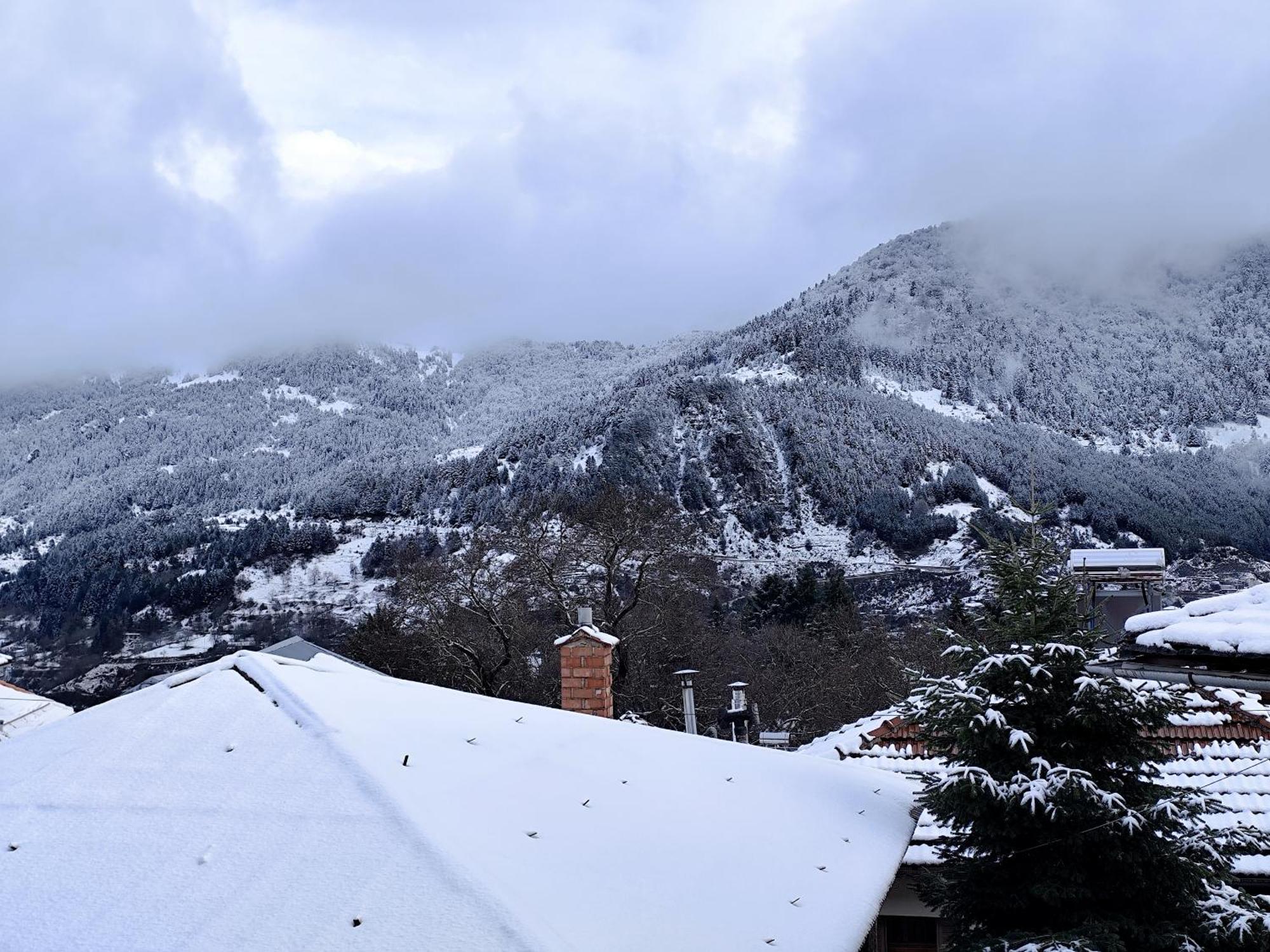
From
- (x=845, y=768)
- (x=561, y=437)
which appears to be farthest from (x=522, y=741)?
(x=561, y=437)

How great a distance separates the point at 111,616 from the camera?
235 feet

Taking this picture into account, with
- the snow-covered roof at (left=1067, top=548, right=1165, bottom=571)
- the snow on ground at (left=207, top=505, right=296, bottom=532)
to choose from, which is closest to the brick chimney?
the snow-covered roof at (left=1067, top=548, right=1165, bottom=571)

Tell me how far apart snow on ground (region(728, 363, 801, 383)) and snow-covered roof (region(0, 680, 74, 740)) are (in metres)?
108

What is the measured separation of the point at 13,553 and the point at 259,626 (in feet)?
156

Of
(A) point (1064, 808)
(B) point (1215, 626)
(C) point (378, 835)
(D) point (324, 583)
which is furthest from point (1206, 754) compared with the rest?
(D) point (324, 583)

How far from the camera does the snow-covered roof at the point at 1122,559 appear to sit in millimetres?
17812

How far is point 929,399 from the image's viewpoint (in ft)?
455

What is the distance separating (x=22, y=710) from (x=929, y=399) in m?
133

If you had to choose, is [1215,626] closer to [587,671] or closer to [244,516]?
[587,671]

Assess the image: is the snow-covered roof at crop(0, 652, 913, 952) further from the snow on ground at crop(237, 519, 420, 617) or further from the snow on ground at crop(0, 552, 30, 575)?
the snow on ground at crop(0, 552, 30, 575)

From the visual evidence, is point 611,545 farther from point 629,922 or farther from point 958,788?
point 629,922

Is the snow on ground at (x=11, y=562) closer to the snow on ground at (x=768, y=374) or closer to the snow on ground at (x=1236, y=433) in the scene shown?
the snow on ground at (x=768, y=374)

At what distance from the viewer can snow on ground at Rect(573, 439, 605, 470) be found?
91.1 metres

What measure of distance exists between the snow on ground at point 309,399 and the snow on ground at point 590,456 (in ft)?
244
